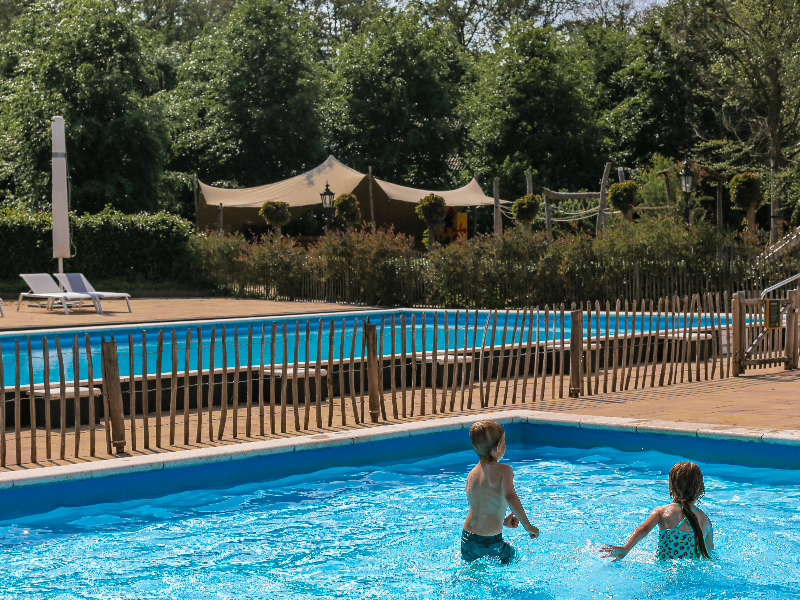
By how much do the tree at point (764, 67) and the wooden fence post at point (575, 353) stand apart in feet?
51.6

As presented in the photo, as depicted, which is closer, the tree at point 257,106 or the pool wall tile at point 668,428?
the pool wall tile at point 668,428

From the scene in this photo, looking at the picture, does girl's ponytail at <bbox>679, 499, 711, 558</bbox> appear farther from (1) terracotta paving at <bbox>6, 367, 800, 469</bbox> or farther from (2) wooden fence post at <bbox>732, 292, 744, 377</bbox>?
(2) wooden fence post at <bbox>732, 292, 744, 377</bbox>

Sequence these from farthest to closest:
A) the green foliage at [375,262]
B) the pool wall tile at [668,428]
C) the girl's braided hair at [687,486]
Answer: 1. the green foliage at [375,262]
2. the pool wall tile at [668,428]
3. the girl's braided hair at [687,486]

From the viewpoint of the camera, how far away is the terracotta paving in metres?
6.53

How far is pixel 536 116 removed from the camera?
37.1 m

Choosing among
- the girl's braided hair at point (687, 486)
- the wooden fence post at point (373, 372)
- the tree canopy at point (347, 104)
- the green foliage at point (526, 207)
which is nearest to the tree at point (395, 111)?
the tree canopy at point (347, 104)

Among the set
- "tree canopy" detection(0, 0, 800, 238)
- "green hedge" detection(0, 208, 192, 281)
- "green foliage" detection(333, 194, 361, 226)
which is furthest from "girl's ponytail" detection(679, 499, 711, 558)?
"tree canopy" detection(0, 0, 800, 238)

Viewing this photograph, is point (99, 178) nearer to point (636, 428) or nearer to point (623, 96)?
point (623, 96)

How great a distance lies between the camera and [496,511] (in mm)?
4246

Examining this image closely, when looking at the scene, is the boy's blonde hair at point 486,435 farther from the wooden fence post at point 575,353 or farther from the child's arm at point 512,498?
the wooden fence post at point 575,353

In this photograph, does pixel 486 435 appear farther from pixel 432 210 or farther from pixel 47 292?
pixel 432 210

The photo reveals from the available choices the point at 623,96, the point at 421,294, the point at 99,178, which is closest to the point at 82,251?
the point at 99,178

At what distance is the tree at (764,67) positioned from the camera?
23.5 meters

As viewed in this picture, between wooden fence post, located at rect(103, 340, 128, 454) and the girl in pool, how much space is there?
11.1 ft
